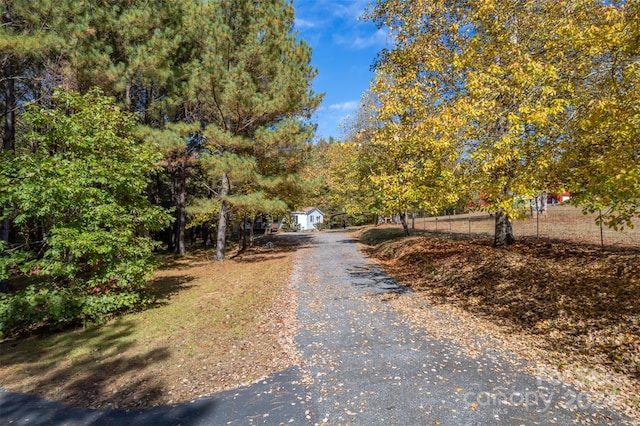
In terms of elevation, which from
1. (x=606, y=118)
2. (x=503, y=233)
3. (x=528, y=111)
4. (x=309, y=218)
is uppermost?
(x=528, y=111)

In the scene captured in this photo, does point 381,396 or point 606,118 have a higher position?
point 606,118

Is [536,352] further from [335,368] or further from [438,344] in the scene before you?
[335,368]

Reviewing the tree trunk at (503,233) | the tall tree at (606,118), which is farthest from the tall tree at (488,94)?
the tree trunk at (503,233)

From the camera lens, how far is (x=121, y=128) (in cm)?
1055

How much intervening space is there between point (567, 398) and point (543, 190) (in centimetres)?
337

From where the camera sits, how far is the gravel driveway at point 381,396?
12.7ft

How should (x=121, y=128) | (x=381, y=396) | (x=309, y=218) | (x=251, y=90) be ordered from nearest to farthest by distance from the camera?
(x=381, y=396) < (x=121, y=128) < (x=251, y=90) < (x=309, y=218)

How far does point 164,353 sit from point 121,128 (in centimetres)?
764

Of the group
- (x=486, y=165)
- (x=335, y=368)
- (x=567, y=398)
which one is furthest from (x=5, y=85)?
(x=567, y=398)

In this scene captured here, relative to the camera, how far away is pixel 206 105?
1515 cm

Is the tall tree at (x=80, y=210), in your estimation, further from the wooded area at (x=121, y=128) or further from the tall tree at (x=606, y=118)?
Result: the tall tree at (x=606, y=118)

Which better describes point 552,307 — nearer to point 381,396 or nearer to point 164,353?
point 381,396

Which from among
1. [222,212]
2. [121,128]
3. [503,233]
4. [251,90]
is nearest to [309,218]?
[222,212]

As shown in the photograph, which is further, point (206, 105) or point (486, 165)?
point (206, 105)
